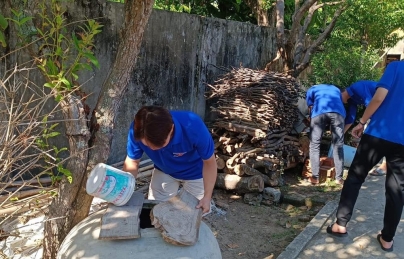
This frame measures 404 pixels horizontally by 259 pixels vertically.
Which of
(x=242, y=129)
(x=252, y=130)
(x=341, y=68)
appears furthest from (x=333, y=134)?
(x=341, y=68)

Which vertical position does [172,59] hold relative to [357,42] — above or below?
below

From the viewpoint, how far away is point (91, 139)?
3402 millimetres

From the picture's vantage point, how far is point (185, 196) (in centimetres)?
288

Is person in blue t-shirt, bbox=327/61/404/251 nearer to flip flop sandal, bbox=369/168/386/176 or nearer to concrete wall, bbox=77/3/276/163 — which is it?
flip flop sandal, bbox=369/168/386/176

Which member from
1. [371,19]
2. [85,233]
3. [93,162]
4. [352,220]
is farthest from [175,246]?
[371,19]

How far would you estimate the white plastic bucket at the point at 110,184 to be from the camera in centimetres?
258

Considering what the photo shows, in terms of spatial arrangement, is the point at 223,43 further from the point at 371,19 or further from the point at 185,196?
the point at 185,196

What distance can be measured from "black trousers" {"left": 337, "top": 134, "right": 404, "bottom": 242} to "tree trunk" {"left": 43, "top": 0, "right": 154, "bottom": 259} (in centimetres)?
219

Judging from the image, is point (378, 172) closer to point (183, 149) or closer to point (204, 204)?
point (183, 149)

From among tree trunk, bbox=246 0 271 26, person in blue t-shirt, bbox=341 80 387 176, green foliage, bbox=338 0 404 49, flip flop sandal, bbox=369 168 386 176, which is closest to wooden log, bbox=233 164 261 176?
person in blue t-shirt, bbox=341 80 387 176

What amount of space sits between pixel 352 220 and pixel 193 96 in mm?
3094

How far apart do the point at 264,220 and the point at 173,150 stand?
2629 mm

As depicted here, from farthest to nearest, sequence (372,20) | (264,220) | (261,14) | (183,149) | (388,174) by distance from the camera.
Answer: (372,20)
(261,14)
(264,220)
(388,174)
(183,149)

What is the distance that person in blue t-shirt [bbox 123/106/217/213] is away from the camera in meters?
2.72
